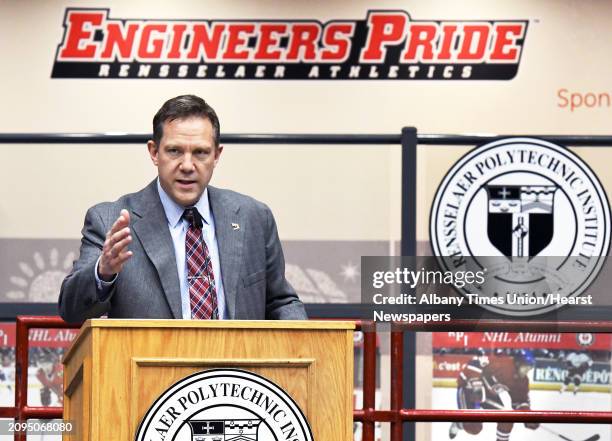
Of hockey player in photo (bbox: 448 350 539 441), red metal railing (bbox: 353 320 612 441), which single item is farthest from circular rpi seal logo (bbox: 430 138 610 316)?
red metal railing (bbox: 353 320 612 441)

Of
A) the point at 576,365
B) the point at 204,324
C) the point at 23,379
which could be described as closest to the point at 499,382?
the point at 576,365

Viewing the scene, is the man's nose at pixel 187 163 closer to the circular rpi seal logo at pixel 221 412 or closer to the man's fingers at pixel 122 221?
the man's fingers at pixel 122 221

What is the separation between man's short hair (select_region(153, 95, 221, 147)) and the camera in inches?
121

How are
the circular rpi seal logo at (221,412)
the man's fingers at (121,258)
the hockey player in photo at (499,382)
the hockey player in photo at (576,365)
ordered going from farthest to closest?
1. the hockey player in photo at (576,365)
2. the hockey player in photo at (499,382)
3. the man's fingers at (121,258)
4. the circular rpi seal logo at (221,412)

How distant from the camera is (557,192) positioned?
5078mm

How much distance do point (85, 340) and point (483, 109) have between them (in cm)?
494

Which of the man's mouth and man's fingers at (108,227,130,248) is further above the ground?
the man's mouth

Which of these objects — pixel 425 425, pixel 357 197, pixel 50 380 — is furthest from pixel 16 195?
pixel 425 425

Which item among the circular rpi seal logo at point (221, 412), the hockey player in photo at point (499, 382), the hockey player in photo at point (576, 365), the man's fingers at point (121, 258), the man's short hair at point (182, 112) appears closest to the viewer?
the circular rpi seal logo at point (221, 412)

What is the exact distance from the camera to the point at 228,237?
3098 millimetres

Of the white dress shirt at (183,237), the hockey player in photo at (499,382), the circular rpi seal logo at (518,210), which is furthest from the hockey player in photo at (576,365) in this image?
the white dress shirt at (183,237)

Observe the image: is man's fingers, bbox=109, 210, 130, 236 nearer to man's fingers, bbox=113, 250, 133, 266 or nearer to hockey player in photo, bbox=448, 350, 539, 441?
man's fingers, bbox=113, 250, 133, 266

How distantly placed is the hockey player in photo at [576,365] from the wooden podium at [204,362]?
3312 mm

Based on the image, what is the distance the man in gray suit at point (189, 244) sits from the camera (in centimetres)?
300
